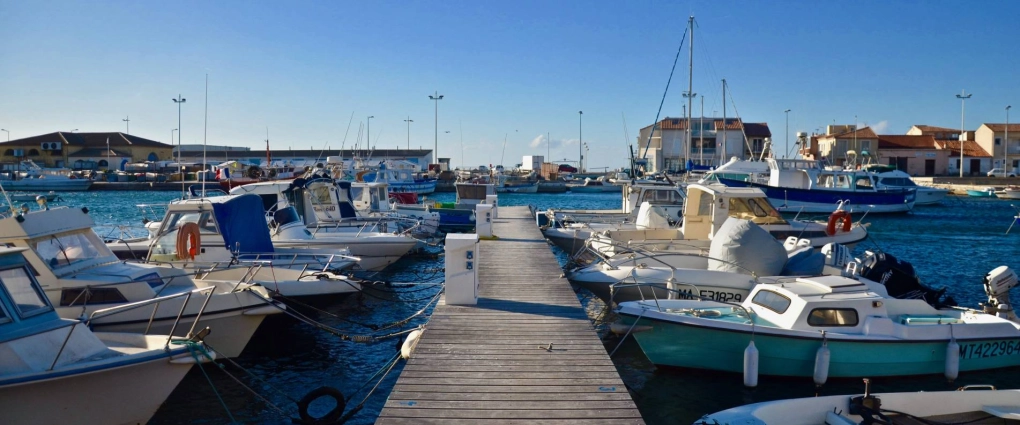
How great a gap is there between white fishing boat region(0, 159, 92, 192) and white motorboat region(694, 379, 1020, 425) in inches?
3261

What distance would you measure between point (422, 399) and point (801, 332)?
6.54m

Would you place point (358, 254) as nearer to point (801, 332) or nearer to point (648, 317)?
point (648, 317)

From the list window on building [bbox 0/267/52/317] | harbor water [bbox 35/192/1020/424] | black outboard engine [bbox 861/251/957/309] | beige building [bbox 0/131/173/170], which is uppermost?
beige building [bbox 0/131/173/170]

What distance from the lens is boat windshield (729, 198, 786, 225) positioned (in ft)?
66.6

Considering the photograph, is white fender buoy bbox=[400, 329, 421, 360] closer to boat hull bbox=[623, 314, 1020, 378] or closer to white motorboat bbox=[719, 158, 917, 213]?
boat hull bbox=[623, 314, 1020, 378]

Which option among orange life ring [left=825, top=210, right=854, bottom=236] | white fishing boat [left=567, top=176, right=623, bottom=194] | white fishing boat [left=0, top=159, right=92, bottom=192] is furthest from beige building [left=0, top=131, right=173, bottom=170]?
orange life ring [left=825, top=210, right=854, bottom=236]

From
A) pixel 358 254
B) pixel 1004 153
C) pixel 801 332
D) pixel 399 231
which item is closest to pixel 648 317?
pixel 801 332

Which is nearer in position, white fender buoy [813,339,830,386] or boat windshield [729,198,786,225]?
white fender buoy [813,339,830,386]

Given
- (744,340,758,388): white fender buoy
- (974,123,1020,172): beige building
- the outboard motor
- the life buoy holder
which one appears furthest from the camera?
(974,123,1020,172): beige building

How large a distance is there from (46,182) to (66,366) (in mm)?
79721

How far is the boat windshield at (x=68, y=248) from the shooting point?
1227cm

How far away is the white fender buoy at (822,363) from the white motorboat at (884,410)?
2.51 metres

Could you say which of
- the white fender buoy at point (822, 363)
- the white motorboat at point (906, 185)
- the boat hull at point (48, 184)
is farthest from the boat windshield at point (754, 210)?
the boat hull at point (48, 184)

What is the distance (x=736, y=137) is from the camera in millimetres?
85250
